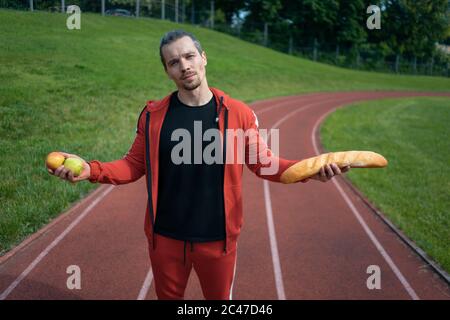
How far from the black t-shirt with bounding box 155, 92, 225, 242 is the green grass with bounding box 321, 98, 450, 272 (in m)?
3.82

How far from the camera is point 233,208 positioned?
258 cm

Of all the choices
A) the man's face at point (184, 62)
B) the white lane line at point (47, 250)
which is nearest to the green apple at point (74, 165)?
the man's face at point (184, 62)

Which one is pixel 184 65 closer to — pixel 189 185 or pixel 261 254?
pixel 189 185

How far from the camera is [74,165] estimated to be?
92.4 inches

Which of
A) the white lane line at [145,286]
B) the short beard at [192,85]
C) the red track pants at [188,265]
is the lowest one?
the white lane line at [145,286]

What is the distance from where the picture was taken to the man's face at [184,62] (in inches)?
91.3

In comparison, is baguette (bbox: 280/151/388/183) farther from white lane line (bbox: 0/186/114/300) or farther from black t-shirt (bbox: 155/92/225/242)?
white lane line (bbox: 0/186/114/300)

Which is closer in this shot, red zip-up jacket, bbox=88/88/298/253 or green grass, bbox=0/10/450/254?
red zip-up jacket, bbox=88/88/298/253

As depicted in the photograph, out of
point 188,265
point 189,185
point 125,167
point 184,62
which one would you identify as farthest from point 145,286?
point 184,62

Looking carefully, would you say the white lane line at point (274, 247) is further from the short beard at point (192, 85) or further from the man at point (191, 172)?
the short beard at point (192, 85)

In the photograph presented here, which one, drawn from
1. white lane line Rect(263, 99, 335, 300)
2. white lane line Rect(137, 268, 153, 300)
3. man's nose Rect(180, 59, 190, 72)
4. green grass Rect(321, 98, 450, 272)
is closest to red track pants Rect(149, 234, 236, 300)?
man's nose Rect(180, 59, 190, 72)

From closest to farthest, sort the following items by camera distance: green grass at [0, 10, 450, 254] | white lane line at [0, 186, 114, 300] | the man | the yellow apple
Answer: the yellow apple < the man < white lane line at [0, 186, 114, 300] < green grass at [0, 10, 450, 254]

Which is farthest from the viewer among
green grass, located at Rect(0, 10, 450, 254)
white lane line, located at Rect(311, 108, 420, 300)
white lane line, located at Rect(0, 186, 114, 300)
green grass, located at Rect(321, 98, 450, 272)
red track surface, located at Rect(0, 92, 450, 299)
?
green grass, located at Rect(0, 10, 450, 254)

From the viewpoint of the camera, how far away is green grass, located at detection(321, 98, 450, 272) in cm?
627
